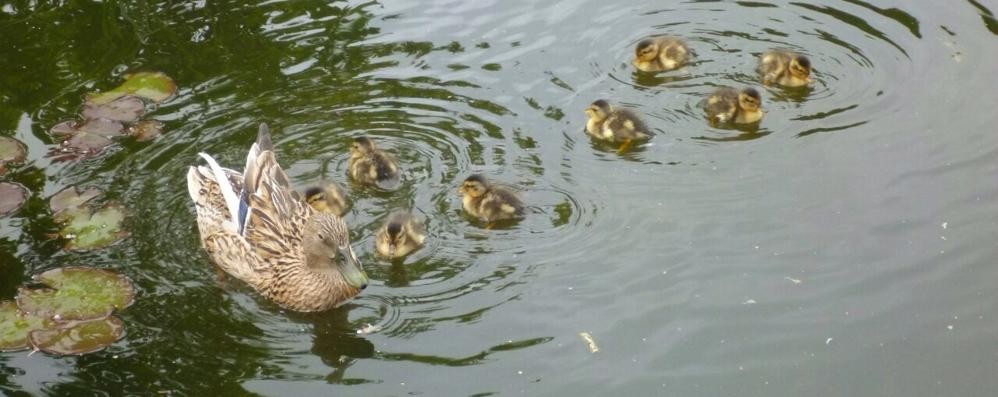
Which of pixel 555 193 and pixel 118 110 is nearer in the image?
pixel 555 193

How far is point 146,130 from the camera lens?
20.6ft

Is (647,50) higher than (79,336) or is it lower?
higher

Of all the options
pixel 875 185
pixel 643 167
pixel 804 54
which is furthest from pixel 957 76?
pixel 643 167

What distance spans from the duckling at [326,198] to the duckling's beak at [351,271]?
61 centimetres

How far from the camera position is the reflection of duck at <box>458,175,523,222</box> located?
5.43 m

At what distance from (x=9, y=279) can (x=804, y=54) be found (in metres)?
4.18

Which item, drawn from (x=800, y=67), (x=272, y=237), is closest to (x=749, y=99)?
(x=800, y=67)

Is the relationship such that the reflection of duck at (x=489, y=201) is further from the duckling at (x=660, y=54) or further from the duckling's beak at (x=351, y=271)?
the duckling at (x=660, y=54)

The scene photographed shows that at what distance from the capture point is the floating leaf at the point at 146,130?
623 cm

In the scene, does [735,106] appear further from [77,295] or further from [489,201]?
[77,295]

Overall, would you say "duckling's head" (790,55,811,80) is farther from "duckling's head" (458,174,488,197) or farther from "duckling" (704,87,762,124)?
"duckling's head" (458,174,488,197)

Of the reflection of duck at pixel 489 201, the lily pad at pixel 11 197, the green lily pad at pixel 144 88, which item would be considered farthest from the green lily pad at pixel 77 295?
the green lily pad at pixel 144 88

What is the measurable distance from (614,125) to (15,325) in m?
2.81

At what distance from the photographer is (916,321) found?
4730 mm
